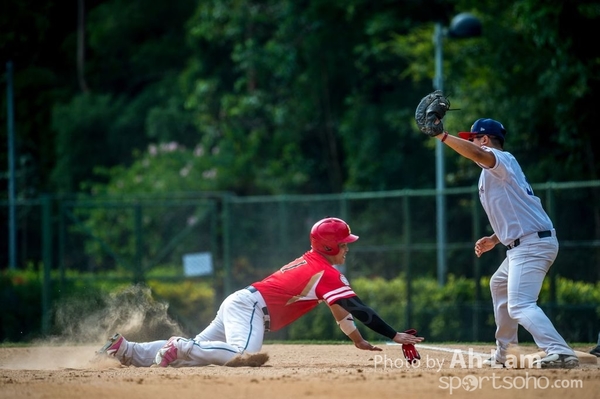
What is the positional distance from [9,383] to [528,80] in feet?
49.6

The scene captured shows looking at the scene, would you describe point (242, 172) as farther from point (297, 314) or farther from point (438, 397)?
point (438, 397)

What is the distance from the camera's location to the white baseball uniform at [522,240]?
316 inches

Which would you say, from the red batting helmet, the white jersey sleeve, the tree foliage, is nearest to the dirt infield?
the red batting helmet

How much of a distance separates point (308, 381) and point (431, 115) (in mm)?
2277

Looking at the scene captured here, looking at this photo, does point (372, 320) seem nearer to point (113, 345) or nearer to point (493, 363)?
point (493, 363)

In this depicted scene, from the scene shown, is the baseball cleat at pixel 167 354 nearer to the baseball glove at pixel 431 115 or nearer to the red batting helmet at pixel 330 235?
the red batting helmet at pixel 330 235

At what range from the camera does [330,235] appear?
859 centimetres

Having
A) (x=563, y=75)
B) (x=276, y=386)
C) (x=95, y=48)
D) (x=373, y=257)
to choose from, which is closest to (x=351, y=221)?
(x=373, y=257)

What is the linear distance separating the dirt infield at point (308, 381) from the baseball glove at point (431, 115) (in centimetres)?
185

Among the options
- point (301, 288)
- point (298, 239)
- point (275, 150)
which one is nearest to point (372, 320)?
point (301, 288)

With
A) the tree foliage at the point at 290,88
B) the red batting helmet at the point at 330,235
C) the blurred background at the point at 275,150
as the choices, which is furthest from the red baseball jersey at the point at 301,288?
the tree foliage at the point at 290,88

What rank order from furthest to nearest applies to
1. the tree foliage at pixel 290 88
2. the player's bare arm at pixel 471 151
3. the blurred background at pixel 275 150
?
the tree foliage at pixel 290 88 → the blurred background at pixel 275 150 → the player's bare arm at pixel 471 151

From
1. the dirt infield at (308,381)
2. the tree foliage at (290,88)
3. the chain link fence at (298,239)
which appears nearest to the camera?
the dirt infield at (308,381)

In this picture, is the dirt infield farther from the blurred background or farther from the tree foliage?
the tree foliage
